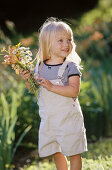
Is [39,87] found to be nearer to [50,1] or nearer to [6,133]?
[6,133]

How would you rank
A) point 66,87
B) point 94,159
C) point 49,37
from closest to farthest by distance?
point 66,87
point 49,37
point 94,159

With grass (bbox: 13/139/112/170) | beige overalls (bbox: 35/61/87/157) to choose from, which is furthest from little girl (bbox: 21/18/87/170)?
grass (bbox: 13/139/112/170)

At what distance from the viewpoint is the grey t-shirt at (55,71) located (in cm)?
238

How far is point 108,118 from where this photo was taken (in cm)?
454

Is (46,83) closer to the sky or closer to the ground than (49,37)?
closer to the ground

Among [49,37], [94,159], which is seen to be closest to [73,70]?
[49,37]

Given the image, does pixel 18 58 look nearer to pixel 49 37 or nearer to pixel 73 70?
pixel 49 37

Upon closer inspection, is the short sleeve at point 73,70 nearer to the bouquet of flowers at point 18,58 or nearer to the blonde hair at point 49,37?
the blonde hair at point 49,37

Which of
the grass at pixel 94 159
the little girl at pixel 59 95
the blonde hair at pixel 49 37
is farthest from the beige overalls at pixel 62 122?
the grass at pixel 94 159

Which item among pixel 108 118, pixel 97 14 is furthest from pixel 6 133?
pixel 97 14

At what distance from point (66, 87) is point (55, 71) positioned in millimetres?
161

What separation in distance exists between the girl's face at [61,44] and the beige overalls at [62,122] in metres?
0.08

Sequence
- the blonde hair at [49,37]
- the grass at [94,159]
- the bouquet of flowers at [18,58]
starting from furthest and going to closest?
the grass at [94,159] → the blonde hair at [49,37] → the bouquet of flowers at [18,58]

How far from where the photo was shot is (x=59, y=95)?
7.89 feet
